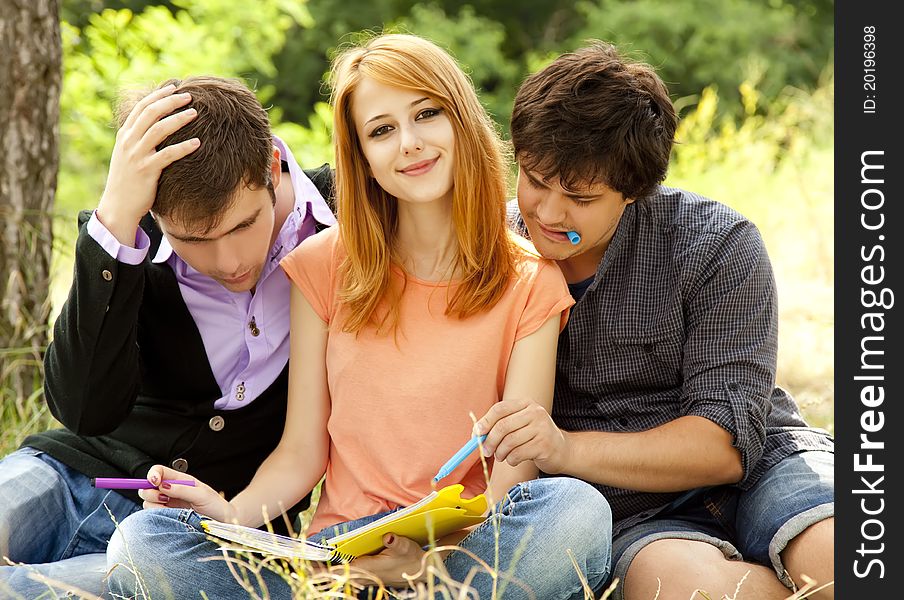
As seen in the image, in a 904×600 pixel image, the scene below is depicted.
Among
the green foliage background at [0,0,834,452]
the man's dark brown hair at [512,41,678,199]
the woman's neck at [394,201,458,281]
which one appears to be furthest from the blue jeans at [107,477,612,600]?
the green foliage background at [0,0,834,452]

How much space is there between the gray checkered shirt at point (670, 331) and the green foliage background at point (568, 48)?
0.79 meters

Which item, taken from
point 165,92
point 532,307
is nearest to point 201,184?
point 165,92

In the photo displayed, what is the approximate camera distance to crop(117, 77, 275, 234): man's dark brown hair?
2125mm

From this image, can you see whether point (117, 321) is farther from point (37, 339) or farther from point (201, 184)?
point (37, 339)

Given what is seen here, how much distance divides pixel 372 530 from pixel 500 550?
27cm

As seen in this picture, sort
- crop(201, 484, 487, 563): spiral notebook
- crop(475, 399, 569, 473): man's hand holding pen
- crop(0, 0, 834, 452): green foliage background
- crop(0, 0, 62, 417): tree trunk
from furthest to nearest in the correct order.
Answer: crop(0, 0, 834, 452): green foliage background, crop(0, 0, 62, 417): tree trunk, crop(475, 399, 569, 473): man's hand holding pen, crop(201, 484, 487, 563): spiral notebook

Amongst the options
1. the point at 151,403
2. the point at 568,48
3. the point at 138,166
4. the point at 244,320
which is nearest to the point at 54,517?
the point at 151,403

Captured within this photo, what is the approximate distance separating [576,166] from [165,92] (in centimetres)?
86

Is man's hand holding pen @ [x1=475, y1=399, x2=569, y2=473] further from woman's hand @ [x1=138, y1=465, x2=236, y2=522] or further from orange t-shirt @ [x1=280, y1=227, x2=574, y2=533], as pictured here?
woman's hand @ [x1=138, y1=465, x2=236, y2=522]

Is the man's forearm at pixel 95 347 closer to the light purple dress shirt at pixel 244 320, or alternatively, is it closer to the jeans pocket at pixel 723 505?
the light purple dress shirt at pixel 244 320

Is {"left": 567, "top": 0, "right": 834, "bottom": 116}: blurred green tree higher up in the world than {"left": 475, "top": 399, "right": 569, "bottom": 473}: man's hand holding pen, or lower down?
higher up

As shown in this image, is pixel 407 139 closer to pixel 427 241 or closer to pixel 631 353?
pixel 427 241

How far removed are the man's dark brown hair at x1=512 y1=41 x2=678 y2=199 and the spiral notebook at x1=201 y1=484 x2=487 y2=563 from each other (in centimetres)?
73

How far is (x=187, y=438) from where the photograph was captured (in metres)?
2.38
